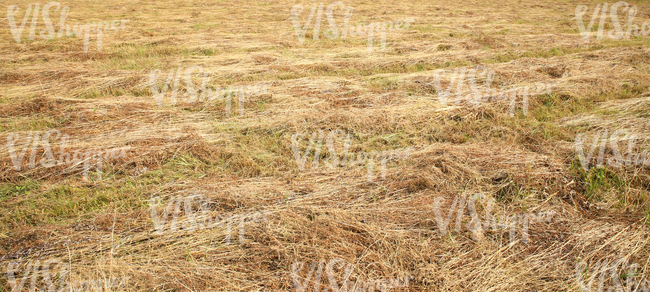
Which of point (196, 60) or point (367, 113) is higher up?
point (196, 60)

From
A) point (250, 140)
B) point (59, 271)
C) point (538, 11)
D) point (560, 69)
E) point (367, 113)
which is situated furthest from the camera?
point (538, 11)

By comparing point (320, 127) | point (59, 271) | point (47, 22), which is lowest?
point (59, 271)

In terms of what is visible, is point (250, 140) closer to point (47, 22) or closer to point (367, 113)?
point (367, 113)

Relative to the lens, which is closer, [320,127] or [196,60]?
[320,127]

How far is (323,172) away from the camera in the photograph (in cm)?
355

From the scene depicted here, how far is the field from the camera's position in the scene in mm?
2396

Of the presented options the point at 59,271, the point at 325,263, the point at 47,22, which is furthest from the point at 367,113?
the point at 47,22

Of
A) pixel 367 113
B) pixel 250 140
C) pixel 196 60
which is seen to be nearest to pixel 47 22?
pixel 196 60

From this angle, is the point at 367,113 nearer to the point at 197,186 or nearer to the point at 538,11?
the point at 197,186

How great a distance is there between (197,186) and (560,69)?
705 centimetres

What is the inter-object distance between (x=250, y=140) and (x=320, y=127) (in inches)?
37.5

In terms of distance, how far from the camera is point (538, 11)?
14.9 m

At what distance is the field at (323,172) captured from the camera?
Answer: 2.40 m

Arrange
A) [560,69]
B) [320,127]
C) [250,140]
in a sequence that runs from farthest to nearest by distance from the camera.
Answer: [560,69], [320,127], [250,140]
